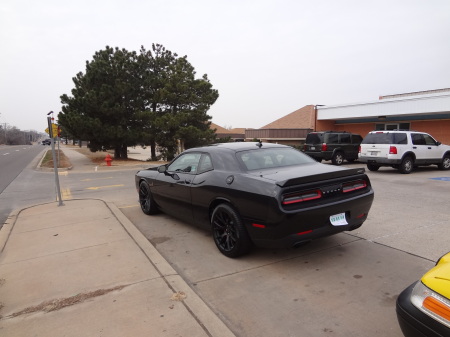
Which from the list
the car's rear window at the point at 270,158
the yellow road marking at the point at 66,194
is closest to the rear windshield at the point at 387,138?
the car's rear window at the point at 270,158

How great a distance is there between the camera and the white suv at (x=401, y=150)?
12297 millimetres

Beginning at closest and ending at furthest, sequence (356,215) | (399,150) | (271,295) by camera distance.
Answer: (271,295) < (356,215) < (399,150)

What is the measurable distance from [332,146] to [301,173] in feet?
42.1

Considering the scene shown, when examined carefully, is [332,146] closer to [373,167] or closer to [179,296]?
[373,167]

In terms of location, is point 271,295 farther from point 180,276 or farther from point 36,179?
point 36,179

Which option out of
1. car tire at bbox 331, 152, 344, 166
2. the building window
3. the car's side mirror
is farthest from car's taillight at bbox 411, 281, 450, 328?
the building window

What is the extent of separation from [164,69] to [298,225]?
75.1 feet

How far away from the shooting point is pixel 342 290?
323 cm

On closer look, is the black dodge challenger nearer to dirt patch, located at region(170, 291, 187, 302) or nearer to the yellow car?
dirt patch, located at region(170, 291, 187, 302)

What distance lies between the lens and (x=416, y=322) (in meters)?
1.87

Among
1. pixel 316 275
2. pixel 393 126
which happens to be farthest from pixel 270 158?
pixel 393 126

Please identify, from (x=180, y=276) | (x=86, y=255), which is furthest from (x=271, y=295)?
(x=86, y=255)

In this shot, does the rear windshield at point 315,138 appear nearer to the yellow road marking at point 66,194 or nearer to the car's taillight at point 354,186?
the yellow road marking at point 66,194

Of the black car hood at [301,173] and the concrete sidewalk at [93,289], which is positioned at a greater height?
the black car hood at [301,173]
